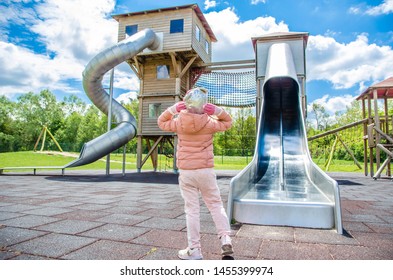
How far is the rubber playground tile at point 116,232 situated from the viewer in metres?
3.29

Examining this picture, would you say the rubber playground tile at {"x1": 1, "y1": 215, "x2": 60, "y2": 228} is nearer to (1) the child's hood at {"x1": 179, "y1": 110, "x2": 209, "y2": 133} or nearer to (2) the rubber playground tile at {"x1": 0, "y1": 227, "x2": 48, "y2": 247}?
(2) the rubber playground tile at {"x1": 0, "y1": 227, "x2": 48, "y2": 247}

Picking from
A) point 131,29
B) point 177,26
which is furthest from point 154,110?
point 131,29

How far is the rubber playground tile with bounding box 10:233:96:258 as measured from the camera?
273 centimetres

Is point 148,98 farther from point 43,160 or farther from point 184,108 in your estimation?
point 184,108

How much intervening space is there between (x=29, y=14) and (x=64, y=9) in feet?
1.61

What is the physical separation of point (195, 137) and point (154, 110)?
14461 millimetres

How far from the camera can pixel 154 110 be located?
1691cm

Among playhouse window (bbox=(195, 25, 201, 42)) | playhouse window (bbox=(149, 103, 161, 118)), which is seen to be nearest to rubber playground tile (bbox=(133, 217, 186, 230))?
playhouse window (bbox=(149, 103, 161, 118))

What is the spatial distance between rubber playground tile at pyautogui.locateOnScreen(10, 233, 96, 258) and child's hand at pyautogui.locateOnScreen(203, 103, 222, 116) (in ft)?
6.10

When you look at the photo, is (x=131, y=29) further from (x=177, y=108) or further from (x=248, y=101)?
(x=177, y=108)

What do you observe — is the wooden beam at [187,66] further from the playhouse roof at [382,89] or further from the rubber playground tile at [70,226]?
the rubber playground tile at [70,226]

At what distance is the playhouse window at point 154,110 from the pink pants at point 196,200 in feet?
46.8

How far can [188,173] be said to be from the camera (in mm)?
2688
